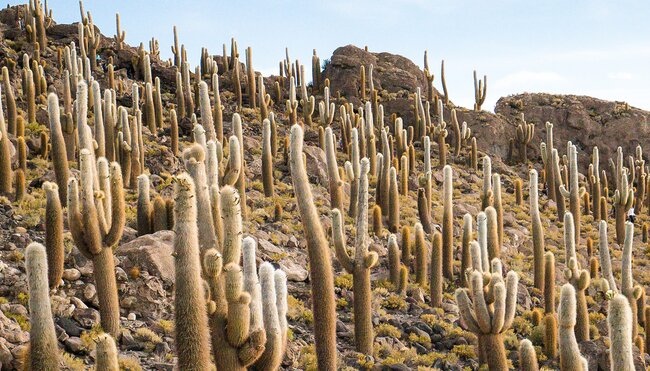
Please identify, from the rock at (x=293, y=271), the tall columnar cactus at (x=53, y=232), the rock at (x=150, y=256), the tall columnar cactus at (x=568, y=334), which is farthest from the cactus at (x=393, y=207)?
the tall columnar cactus at (x=53, y=232)

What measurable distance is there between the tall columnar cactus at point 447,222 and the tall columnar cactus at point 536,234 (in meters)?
2.39

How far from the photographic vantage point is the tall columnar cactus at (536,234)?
19062 mm

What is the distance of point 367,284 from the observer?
13430mm

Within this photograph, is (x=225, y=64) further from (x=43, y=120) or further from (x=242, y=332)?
(x=242, y=332)

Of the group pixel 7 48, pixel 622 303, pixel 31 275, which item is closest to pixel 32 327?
pixel 31 275

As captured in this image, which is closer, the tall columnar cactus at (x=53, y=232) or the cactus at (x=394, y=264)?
the tall columnar cactus at (x=53, y=232)

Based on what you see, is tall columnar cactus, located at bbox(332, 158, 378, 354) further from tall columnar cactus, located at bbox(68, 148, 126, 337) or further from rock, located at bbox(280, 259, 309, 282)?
tall columnar cactus, located at bbox(68, 148, 126, 337)

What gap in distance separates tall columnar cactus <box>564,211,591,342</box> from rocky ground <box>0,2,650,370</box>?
1.84 feet

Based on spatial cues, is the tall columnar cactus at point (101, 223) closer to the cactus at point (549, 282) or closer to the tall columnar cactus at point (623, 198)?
the cactus at point (549, 282)

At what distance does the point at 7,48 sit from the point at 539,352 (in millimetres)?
25636

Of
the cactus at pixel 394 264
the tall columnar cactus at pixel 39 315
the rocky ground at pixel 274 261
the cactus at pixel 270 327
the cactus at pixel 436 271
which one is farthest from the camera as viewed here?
the cactus at pixel 394 264

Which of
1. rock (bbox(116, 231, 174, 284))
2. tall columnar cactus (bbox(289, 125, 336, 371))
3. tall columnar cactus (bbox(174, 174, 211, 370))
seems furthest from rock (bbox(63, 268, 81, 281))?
tall columnar cactus (bbox(174, 174, 211, 370))

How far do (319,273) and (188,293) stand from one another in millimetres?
4698

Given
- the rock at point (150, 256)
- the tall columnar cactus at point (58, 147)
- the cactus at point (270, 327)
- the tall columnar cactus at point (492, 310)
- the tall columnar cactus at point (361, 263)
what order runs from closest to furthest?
1. the cactus at point (270, 327)
2. the tall columnar cactus at point (492, 310)
3. the tall columnar cactus at point (361, 263)
4. the rock at point (150, 256)
5. the tall columnar cactus at point (58, 147)
